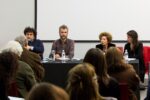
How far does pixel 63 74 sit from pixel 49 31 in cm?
257

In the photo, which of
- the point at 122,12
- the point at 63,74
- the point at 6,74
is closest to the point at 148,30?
the point at 122,12

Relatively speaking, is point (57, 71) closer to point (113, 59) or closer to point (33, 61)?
point (33, 61)

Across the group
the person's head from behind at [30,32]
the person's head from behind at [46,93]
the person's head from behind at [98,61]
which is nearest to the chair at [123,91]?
the person's head from behind at [98,61]

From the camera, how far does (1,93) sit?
287 cm

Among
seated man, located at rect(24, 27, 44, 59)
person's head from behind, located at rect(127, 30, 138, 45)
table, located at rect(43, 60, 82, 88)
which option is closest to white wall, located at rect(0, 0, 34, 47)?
seated man, located at rect(24, 27, 44, 59)

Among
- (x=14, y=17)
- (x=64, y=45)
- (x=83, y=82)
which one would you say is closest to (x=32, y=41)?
(x=64, y=45)

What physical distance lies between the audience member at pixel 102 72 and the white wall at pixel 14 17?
5222 millimetres

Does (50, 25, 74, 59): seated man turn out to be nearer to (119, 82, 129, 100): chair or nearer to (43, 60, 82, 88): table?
(43, 60, 82, 88): table

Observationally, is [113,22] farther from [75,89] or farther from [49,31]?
[75,89]

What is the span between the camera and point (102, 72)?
367 cm

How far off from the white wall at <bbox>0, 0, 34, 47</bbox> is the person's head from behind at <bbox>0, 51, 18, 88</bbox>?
18.1ft

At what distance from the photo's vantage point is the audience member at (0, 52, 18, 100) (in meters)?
2.94

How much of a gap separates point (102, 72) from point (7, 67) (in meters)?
0.96

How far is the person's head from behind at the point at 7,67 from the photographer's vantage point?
3031 millimetres
